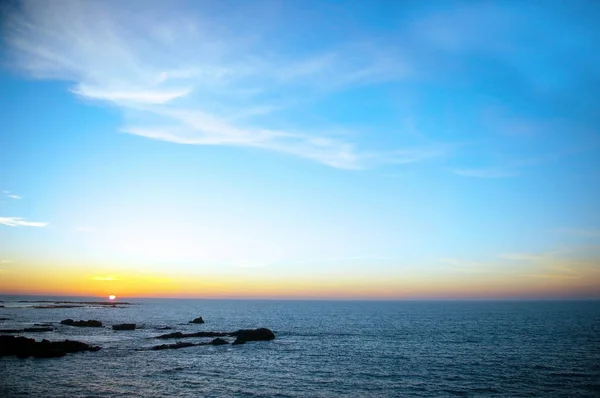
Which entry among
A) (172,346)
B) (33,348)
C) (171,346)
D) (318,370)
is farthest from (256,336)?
(33,348)

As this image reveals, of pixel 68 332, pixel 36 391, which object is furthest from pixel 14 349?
pixel 68 332

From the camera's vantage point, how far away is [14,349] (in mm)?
55406

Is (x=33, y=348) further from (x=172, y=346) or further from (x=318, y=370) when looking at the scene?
(x=318, y=370)

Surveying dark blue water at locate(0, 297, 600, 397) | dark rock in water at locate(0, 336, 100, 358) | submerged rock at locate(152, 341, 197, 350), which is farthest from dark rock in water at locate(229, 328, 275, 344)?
dark rock in water at locate(0, 336, 100, 358)

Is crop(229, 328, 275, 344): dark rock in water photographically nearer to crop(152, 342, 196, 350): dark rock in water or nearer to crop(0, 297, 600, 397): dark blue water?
crop(0, 297, 600, 397): dark blue water

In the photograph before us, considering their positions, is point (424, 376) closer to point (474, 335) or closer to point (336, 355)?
point (336, 355)

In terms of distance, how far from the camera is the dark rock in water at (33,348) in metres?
54.6

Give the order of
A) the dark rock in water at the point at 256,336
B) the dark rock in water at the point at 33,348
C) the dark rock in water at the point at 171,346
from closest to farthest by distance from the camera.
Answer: the dark rock in water at the point at 33,348 < the dark rock in water at the point at 171,346 < the dark rock in water at the point at 256,336

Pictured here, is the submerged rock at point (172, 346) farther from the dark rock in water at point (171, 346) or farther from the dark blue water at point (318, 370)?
the dark blue water at point (318, 370)

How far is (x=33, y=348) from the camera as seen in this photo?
55.6 metres

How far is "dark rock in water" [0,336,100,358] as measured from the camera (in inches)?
2148

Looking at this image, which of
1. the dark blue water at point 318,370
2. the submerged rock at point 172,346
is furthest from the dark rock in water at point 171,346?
the dark blue water at point 318,370

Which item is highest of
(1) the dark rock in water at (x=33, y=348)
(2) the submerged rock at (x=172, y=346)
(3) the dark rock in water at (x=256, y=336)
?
(1) the dark rock in water at (x=33, y=348)

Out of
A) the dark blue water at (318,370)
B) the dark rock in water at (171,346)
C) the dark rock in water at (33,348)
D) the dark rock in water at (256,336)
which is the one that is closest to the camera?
the dark blue water at (318,370)
